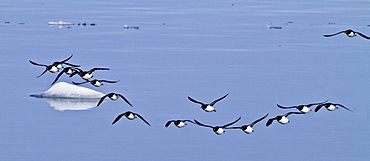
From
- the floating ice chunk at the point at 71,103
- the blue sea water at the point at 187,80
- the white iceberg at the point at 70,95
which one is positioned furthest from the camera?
the white iceberg at the point at 70,95

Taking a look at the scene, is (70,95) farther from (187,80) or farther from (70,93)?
(187,80)

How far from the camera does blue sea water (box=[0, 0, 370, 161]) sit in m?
19.4

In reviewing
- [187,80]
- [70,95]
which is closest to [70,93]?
[70,95]

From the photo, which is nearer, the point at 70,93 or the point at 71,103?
the point at 71,103

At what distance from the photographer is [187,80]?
26.7 metres

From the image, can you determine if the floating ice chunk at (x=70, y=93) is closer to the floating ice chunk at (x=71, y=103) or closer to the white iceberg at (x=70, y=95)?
the white iceberg at (x=70, y=95)

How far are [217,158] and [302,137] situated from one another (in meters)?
2.91

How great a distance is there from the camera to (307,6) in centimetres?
5306

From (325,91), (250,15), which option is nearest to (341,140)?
(325,91)

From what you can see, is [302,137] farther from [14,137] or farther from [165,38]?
[165,38]

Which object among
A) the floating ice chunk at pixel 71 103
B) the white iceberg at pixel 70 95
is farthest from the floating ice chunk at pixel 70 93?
the floating ice chunk at pixel 71 103

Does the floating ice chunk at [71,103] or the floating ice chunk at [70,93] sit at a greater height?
the floating ice chunk at [70,93]

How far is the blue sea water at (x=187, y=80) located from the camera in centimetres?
1936

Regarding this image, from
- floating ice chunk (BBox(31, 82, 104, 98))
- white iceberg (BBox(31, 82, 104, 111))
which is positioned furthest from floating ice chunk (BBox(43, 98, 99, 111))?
floating ice chunk (BBox(31, 82, 104, 98))
